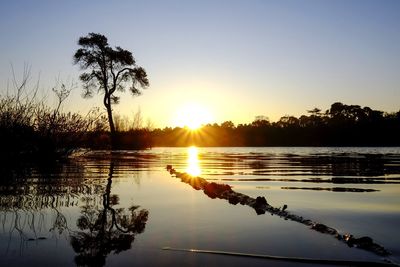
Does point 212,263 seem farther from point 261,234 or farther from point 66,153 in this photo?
point 66,153

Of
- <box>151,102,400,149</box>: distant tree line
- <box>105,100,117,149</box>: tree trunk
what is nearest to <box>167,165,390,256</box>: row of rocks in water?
<box>105,100,117,149</box>: tree trunk

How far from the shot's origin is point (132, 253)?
301 cm

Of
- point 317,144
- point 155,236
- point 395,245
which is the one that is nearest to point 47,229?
point 155,236

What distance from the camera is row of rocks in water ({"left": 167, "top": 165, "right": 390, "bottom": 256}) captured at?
3.30 meters

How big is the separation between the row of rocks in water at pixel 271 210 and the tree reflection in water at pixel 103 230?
1645 millimetres

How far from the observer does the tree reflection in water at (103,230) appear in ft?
9.86

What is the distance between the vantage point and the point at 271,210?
528 cm

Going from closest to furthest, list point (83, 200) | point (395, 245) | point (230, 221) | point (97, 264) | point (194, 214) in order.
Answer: point (97, 264) → point (395, 245) → point (230, 221) → point (194, 214) → point (83, 200)

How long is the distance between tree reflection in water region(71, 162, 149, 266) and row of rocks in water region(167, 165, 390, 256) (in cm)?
164

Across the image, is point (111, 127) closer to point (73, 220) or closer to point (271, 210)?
point (271, 210)

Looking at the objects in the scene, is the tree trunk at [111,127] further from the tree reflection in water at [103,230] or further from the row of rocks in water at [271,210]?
the tree reflection in water at [103,230]

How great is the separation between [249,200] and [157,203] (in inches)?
55.4

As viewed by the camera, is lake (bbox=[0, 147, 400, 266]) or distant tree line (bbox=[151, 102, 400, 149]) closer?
lake (bbox=[0, 147, 400, 266])

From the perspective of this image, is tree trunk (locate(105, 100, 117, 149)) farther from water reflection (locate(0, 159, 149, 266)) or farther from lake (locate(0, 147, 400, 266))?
water reflection (locate(0, 159, 149, 266))
